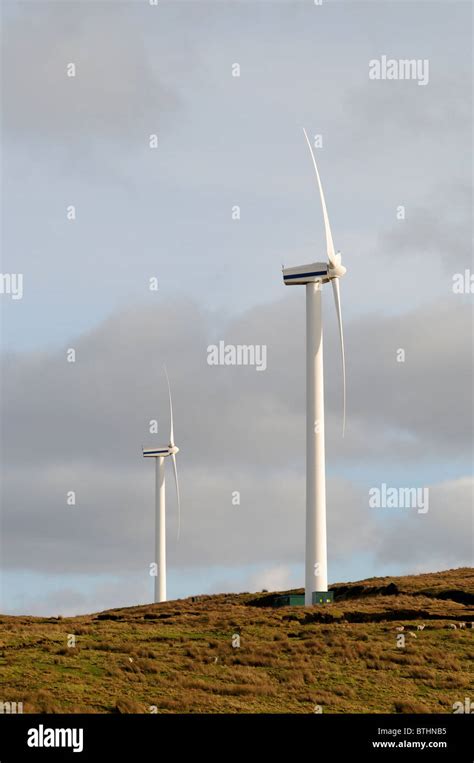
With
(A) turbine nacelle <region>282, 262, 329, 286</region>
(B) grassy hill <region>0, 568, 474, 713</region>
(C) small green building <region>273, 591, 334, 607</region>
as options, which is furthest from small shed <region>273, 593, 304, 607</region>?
(A) turbine nacelle <region>282, 262, 329, 286</region>

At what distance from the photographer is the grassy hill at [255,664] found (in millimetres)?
36906

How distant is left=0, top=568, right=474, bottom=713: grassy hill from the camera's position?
36.9 meters

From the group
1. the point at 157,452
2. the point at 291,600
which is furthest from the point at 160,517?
the point at 291,600

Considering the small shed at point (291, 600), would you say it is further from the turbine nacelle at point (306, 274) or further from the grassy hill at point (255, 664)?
the turbine nacelle at point (306, 274)

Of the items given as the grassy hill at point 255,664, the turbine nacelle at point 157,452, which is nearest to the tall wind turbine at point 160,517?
the turbine nacelle at point 157,452

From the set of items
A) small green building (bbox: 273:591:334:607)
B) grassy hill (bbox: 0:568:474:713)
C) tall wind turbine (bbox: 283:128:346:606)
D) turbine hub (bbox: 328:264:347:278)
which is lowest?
grassy hill (bbox: 0:568:474:713)

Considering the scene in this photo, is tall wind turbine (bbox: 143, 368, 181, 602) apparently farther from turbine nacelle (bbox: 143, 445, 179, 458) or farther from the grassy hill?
the grassy hill

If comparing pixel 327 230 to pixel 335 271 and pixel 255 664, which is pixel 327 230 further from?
pixel 255 664

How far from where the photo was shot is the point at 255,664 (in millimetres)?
44125

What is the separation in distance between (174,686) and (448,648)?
15.0m

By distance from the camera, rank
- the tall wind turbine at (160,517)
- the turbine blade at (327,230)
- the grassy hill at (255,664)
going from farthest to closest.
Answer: the tall wind turbine at (160,517), the turbine blade at (327,230), the grassy hill at (255,664)

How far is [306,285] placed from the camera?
74375 millimetres
